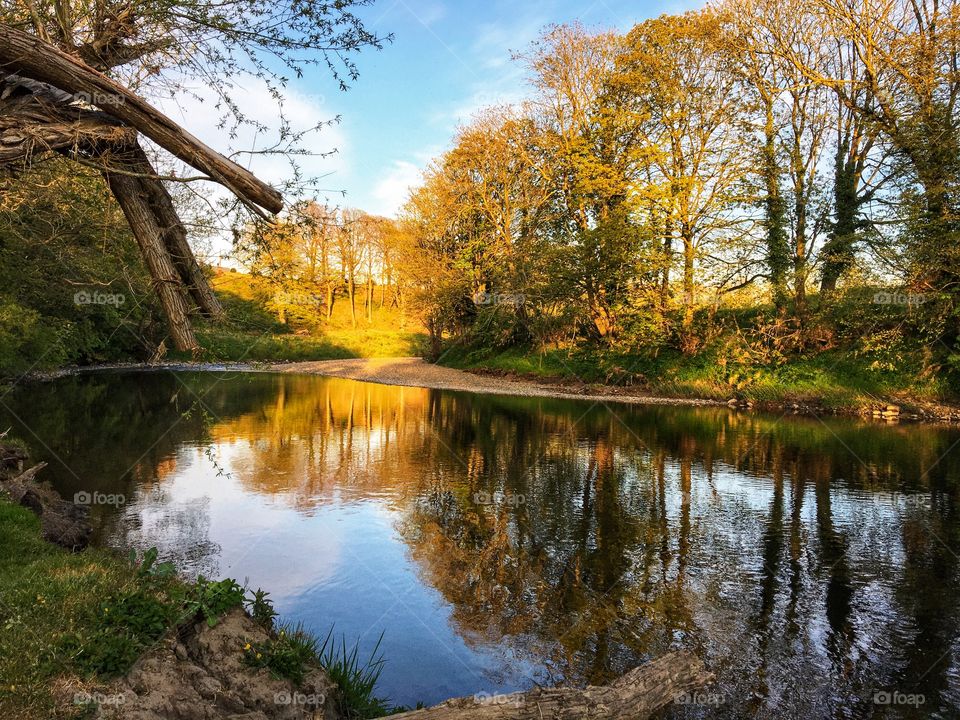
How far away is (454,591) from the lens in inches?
268

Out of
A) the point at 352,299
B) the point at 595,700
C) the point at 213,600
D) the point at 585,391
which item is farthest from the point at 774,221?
the point at 352,299

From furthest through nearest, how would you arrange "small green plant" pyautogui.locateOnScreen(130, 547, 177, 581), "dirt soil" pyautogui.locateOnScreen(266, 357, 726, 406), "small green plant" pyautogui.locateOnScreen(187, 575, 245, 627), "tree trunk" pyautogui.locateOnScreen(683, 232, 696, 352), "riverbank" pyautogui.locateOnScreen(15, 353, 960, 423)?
"tree trunk" pyautogui.locateOnScreen(683, 232, 696, 352) < "dirt soil" pyautogui.locateOnScreen(266, 357, 726, 406) < "riverbank" pyautogui.locateOnScreen(15, 353, 960, 423) < "small green plant" pyautogui.locateOnScreen(130, 547, 177, 581) < "small green plant" pyautogui.locateOnScreen(187, 575, 245, 627)

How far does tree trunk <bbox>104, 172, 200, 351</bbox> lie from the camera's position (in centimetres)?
549

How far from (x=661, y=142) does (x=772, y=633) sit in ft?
82.9

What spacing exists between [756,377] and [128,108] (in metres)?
23.9

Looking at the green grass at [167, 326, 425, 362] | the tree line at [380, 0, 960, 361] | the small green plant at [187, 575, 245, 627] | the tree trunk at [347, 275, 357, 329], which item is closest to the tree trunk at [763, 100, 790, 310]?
the tree line at [380, 0, 960, 361]

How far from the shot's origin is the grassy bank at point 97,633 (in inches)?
146

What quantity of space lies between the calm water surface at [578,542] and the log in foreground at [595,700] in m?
0.64

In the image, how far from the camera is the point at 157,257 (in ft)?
18.1

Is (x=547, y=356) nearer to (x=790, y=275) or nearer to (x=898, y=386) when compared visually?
(x=790, y=275)

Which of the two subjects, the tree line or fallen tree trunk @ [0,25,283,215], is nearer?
fallen tree trunk @ [0,25,283,215]

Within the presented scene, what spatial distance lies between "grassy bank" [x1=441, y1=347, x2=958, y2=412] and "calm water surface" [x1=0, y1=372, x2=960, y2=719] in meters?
3.95

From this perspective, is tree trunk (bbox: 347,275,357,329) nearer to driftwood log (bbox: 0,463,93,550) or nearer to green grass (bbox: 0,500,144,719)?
driftwood log (bbox: 0,463,93,550)

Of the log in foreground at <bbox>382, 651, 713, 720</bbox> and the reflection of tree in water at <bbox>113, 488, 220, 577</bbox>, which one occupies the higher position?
the log in foreground at <bbox>382, 651, 713, 720</bbox>
